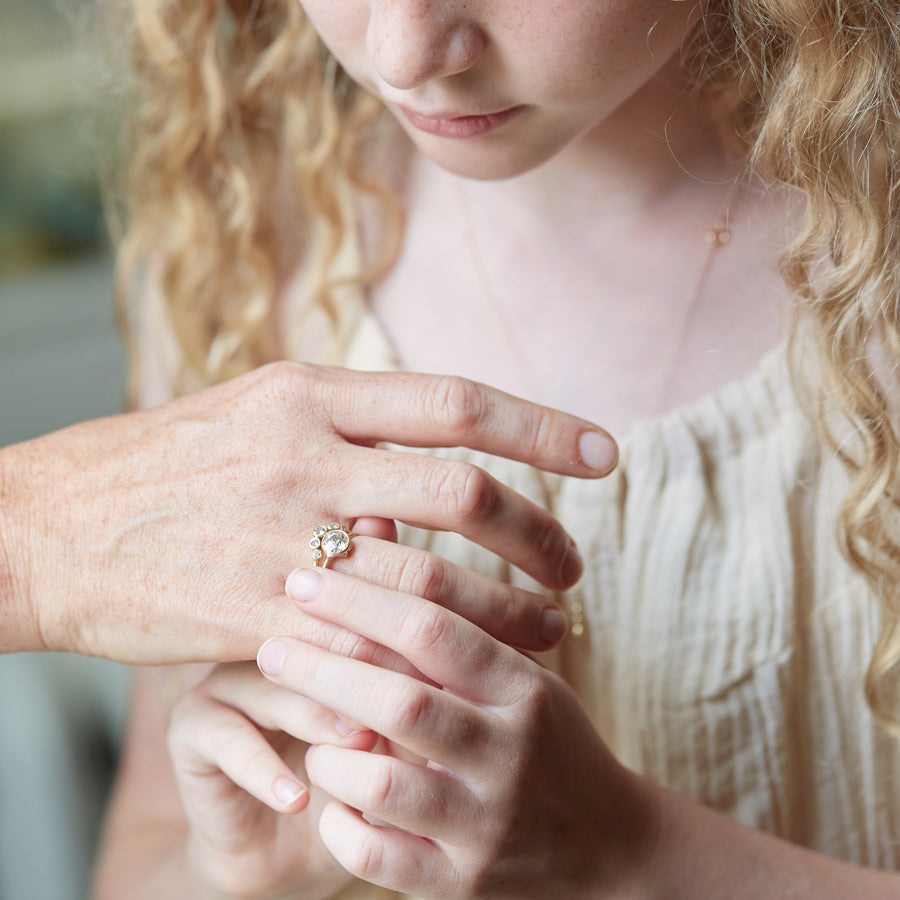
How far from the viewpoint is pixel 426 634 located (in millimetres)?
644

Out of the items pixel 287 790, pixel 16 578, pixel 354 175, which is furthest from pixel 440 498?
pixel 354 175

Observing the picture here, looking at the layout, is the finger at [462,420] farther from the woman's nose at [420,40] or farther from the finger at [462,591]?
the woman's nose at [420,40]

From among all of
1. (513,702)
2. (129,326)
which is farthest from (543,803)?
(129,326)

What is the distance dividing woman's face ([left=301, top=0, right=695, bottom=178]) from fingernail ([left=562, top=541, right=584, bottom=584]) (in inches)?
11.6

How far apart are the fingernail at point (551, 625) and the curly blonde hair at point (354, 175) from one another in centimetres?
27

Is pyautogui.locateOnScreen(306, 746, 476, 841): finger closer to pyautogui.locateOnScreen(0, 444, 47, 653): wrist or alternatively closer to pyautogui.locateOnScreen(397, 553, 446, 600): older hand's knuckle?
pyautogui.locateOnScreen(397, 553, 446, 600): older hand's knuckle

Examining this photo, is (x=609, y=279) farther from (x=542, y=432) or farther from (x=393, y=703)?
(x=393, y=703)

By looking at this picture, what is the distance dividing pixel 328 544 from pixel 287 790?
0.56 ft

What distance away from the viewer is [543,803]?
67cm

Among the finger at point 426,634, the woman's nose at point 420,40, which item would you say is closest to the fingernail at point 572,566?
the finger at point 426,634

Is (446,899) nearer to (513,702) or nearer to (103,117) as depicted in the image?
(513,702)

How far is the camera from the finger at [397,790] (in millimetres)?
625

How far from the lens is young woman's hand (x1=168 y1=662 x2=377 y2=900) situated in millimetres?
718

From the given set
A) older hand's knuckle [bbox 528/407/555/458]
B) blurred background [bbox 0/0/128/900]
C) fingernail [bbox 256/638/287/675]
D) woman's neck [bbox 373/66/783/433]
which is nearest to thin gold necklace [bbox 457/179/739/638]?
woman's neck [bbox 373/66/783/433]
